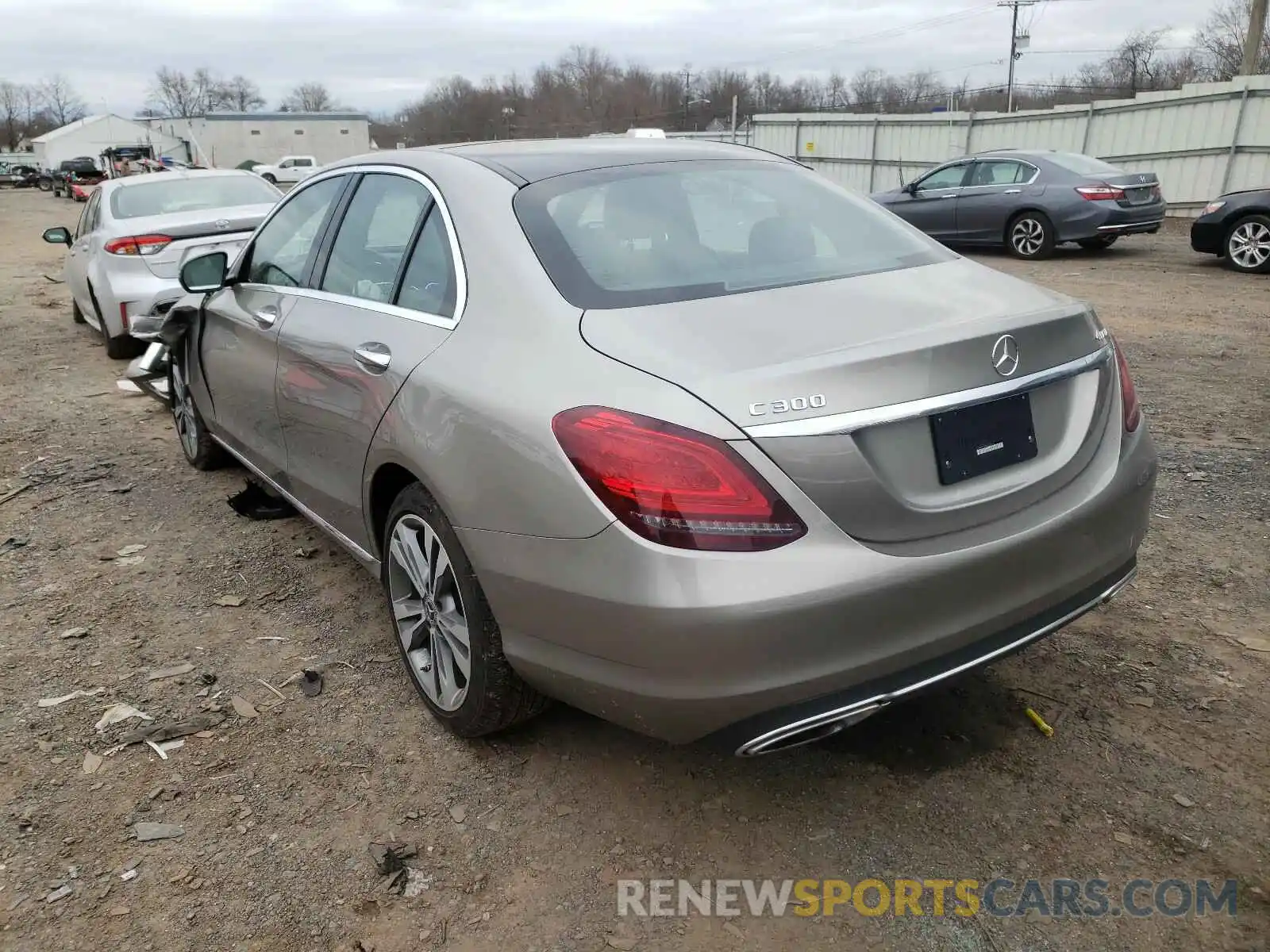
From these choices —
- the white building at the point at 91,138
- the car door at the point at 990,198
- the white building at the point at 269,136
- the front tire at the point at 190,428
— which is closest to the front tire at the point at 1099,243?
the car door at the point at 990,198

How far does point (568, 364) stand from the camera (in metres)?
2.21

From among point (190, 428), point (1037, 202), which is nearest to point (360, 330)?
point (190, 428)

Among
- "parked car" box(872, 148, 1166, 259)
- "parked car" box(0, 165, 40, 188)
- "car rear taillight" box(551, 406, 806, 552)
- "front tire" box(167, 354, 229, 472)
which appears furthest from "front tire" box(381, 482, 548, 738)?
"parked car" box(0, 165, 40, 188)

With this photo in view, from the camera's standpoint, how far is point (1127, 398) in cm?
265

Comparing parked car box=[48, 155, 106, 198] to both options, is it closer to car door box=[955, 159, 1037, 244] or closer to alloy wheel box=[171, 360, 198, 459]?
car door box=[955, 159, 1037, 244]

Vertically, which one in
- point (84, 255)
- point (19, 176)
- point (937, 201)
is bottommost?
point (19, 176)

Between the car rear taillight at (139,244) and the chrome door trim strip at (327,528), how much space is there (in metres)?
4.52

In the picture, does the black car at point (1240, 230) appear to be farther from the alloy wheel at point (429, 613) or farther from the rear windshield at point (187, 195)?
the alloy wheel at point (429, 613)

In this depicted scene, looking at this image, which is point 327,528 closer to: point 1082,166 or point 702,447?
point 702,447

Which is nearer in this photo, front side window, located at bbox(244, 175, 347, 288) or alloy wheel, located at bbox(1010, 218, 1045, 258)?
front side window, located at bbox(244, 175, 347, 288)

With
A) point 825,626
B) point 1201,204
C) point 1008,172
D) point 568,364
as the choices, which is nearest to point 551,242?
point 568,364

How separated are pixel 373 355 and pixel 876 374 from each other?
154 cm

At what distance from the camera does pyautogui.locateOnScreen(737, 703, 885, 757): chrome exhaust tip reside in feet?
6.73

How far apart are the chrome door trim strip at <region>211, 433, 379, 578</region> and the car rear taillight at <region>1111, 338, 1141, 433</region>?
2256 mm
